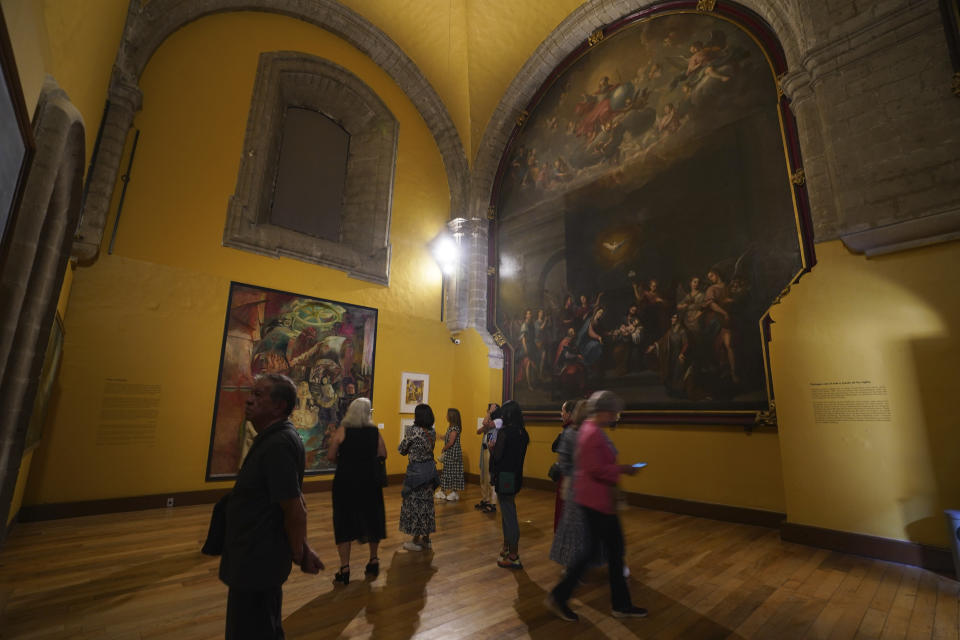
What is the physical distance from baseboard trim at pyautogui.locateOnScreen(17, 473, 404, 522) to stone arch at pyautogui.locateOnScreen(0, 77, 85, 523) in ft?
10.3

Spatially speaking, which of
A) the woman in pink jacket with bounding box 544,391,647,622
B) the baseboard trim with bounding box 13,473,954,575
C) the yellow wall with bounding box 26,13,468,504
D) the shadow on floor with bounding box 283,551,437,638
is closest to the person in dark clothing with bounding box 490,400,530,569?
the shadow on floor with bounding box 283,551,437,638

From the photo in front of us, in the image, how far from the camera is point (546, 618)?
2.86m

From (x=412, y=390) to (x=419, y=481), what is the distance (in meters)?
4.71

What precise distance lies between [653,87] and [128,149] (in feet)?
A: 28.7

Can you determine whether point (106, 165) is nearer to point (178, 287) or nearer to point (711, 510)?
point (178, 287)

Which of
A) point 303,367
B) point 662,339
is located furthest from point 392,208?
point 662,339

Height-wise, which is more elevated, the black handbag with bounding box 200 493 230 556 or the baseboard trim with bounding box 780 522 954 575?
the black handbag with bounding box 200 493 230 556

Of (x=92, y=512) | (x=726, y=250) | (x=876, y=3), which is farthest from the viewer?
(x=726, y=250)

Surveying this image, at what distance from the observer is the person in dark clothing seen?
3.84 meters

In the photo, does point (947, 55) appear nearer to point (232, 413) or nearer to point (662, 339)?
point (662, 339)

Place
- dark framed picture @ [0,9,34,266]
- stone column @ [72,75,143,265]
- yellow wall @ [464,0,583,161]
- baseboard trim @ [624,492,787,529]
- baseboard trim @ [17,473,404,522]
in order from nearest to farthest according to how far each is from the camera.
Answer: dark framed picture @ [0,9,34,266] → baseboard trim @ [17,473,404,522] → baseboard trim @ [624,492,787,529] → stone column @ [72,75,143,265] → yellow wall @ [464,0,583,161]

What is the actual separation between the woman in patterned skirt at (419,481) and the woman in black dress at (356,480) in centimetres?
78

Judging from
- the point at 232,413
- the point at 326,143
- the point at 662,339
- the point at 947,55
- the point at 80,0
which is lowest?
the point at 232,413

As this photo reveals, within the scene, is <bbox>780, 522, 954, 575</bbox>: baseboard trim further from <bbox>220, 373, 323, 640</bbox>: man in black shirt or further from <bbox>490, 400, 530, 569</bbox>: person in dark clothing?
<bbox>220, 373, 323, 640</bbox>: man in black shirt
